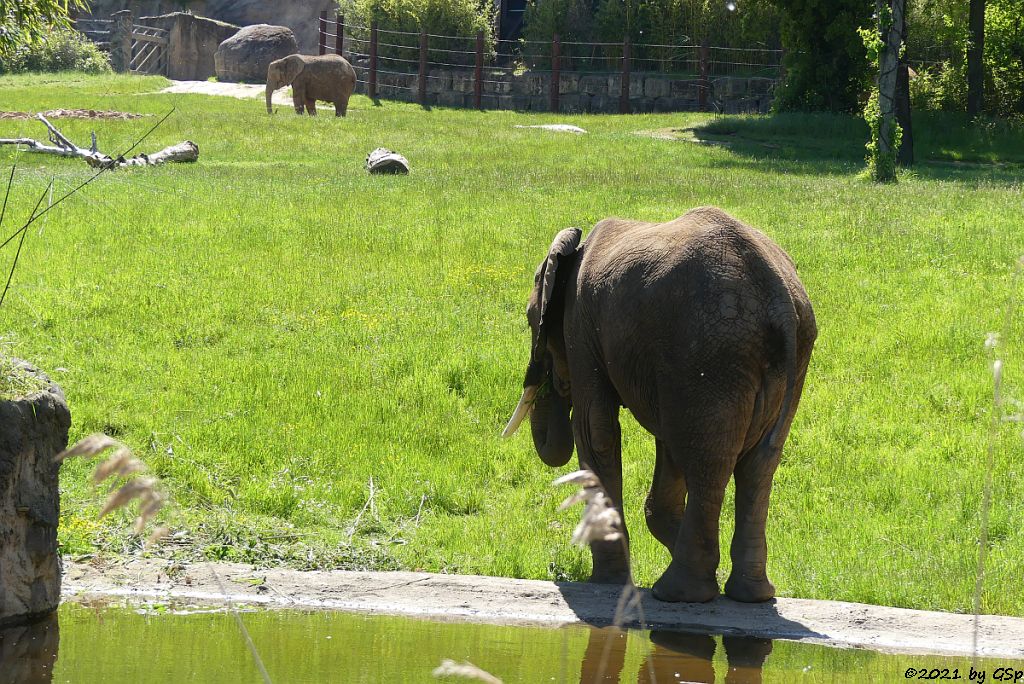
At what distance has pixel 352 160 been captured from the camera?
84.9 feet

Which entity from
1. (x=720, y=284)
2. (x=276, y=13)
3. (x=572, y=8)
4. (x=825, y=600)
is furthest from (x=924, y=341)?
(x=276, y=13)

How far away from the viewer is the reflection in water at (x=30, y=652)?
19.9ft

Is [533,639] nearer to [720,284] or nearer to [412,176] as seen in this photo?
[720,284]

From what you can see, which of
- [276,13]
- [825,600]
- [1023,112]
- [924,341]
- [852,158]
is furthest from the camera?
[276,13]

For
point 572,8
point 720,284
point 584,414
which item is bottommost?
point 584,414

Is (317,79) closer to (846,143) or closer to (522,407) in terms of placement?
(846,143)

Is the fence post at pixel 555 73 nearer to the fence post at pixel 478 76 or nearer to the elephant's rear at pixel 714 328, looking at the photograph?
the fence post at pixel 478 76

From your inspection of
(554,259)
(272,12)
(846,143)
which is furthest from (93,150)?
(272,12)

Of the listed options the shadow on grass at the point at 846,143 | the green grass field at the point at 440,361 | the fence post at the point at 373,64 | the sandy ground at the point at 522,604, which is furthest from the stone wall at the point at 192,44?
the sandy ground at the point at 522,604

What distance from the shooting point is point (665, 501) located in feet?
25.5

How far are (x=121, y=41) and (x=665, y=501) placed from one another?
176 feet

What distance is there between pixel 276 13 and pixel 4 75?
14869 millimetres

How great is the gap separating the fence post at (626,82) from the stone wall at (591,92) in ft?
1.49

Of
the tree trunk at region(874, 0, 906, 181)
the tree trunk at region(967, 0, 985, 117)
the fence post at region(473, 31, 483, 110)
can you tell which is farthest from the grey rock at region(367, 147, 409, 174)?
the fence post at region(473, 31, 483, 110)
